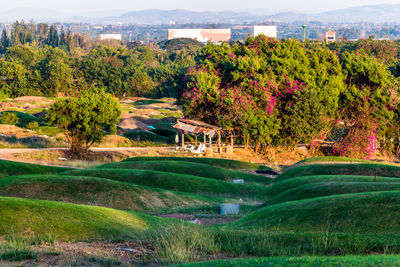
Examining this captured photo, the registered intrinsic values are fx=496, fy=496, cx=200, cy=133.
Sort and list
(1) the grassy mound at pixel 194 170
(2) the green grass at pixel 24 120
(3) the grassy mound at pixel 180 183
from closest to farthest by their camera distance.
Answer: (3) the grassy mound at pixel 180 183, (1) the grassy mound at pixel 194 170, (2) the green grass at pixel 24 120

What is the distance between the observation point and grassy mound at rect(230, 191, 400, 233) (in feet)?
49.3

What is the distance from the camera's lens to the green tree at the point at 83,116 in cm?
4794

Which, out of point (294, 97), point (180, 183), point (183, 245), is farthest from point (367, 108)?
point (183, 245)

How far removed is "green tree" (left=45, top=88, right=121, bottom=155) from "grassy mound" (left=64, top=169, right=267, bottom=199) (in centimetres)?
1701

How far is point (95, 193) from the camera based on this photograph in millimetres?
25344

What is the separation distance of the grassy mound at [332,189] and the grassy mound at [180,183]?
222 inches

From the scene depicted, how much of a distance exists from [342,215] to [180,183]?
1640 cm

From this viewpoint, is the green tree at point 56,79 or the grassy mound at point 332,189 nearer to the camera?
the grassy mound at point 332,189

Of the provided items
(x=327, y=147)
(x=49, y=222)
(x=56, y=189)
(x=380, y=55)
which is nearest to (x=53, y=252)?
(x=49, y=222)

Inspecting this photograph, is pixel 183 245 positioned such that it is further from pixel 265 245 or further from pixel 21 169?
pixel 21 169

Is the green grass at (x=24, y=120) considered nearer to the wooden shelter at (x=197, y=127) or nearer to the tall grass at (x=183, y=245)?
the wooden shelter at (x=197, y=127)

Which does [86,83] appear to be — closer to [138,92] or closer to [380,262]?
[138,92]

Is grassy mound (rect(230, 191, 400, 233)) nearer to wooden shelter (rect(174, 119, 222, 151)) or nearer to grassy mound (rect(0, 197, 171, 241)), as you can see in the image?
grassy mound (rect(0, 197, 171, 241))

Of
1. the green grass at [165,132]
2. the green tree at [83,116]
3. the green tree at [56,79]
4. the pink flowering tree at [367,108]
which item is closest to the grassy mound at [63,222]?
the green tree at [83,116]
